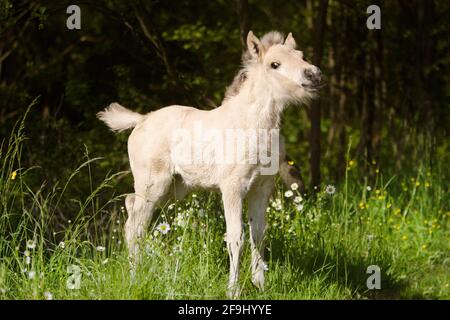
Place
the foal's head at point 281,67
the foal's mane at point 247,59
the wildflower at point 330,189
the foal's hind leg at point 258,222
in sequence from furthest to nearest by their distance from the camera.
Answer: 1. the wildflower at point 330,189
2. the foal's mane at point 247,59
3. the foal's hind leg at point 258,222
4. the foal's head at point 281,67

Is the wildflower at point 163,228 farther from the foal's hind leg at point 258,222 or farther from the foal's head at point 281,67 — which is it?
the foal's head at point 281,67

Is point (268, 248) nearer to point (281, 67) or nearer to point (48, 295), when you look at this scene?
point (281, 67)

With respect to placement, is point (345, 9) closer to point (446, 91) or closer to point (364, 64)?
point (364, 64)

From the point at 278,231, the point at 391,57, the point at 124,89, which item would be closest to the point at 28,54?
the point at 124,89

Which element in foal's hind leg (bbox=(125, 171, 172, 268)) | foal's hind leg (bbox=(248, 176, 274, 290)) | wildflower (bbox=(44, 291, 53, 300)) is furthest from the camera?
foal's hind leg (bbox=(125, 171, 172, 268))

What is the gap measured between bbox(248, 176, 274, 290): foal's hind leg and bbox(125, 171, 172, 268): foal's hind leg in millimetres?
740

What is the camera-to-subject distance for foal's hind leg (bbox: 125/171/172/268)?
563 centimetres

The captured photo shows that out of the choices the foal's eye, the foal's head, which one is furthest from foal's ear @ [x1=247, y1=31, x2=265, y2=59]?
the foal's eye

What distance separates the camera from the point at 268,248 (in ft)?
19.2

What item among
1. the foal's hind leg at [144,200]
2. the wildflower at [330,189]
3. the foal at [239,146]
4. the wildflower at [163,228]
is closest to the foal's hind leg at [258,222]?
the foal at [239,146]

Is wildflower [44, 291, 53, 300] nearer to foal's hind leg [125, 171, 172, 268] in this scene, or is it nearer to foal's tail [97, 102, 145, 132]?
foal's hind leg [125, 171, 172, 268]

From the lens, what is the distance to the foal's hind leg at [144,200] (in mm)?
5629

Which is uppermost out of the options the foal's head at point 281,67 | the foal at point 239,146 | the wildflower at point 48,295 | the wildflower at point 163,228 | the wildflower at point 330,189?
the foal's head at point 281,67

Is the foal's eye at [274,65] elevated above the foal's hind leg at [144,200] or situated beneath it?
elevated above
